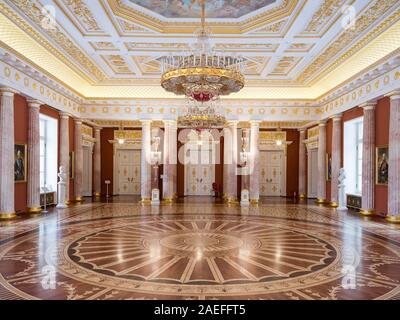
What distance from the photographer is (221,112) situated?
1622 cm

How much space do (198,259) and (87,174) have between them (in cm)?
1531

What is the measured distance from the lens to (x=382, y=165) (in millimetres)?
11289

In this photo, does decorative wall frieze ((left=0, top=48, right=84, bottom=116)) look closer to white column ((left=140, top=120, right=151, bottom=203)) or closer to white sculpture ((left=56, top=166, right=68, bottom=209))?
white sculpture ((left=56, top=166, right=68, bottom=209))

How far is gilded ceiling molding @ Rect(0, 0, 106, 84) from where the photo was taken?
8.41 m

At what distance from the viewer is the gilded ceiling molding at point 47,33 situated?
8414 mm

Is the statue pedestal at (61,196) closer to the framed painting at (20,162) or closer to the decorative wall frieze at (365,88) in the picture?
the framed painting at (20,162)

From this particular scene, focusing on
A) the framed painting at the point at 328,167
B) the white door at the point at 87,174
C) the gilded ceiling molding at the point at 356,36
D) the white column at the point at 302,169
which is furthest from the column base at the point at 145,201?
the white column at the point at 302,169

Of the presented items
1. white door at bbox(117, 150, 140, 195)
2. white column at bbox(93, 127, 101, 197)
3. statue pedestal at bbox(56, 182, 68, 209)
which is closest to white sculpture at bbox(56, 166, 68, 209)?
statue pedestal at bbox(56, 182, 68, 209)

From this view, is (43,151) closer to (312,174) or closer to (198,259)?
(198,259)

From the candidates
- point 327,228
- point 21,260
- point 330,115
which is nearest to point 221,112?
point 330,115

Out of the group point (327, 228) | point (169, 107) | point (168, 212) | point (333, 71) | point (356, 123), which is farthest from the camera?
point (169, 107)

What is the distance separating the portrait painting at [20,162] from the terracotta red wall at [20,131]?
0.14m

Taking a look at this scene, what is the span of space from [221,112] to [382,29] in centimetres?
804

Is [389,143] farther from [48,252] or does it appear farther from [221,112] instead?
[48,252]
